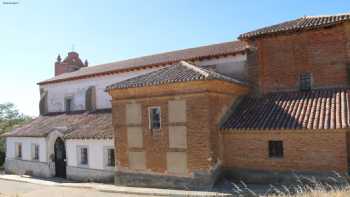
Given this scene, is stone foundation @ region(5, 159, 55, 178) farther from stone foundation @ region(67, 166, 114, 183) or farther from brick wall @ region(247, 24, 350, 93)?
brick wall @ region(247, 24, 350, 93)

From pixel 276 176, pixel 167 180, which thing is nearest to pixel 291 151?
pixel 276 176

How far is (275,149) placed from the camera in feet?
55.3

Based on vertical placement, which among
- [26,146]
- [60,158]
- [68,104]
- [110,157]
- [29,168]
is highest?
[68,104]

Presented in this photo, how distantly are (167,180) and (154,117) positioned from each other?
10.1 ft

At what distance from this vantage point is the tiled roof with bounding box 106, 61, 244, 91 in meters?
17.2

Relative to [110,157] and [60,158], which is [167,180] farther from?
[60,158]

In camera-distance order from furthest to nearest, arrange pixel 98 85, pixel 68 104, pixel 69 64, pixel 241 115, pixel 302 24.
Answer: pixel 69 64, pixel 68 104, pixel 98 85, pixel 302 24, pixel 241 115

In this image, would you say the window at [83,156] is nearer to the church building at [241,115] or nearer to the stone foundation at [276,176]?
the church building at [241,115]

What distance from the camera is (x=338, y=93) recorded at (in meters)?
17.7

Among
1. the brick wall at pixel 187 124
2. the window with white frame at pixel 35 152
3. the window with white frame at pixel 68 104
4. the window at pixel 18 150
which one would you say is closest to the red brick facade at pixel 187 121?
the brick wall at pixel 187 124

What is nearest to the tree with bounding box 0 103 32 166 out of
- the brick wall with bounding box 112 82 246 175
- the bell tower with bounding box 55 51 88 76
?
the bell tower with bounding box 55 51 88 76

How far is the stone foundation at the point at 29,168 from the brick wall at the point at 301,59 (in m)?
15.2

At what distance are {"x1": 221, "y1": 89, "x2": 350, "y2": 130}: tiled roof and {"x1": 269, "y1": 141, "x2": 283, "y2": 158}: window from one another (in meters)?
0.84

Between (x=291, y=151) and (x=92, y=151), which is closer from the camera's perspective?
(x=291, y=151)
